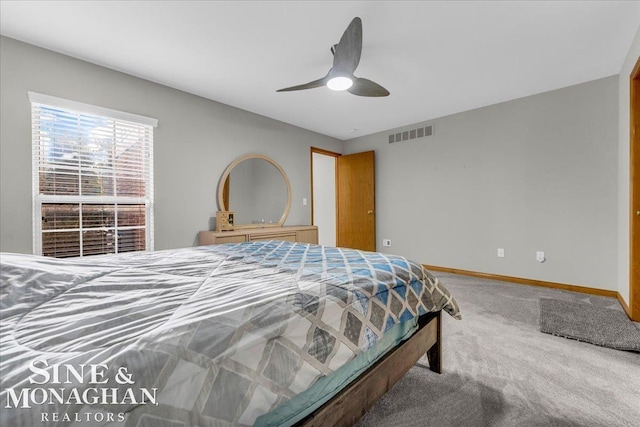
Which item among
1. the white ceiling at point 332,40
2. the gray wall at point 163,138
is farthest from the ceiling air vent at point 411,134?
the gray wall at point 163,138

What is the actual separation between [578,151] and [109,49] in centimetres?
508

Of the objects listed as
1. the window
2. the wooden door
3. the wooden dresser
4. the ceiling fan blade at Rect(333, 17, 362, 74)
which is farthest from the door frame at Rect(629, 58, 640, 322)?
the window

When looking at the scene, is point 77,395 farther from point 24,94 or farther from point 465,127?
point 465,127

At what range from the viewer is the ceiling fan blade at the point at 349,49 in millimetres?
1855

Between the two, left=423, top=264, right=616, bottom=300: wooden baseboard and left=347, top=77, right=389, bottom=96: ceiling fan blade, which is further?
left=423, top=264, right=616, bottom=300: wooden baseboard

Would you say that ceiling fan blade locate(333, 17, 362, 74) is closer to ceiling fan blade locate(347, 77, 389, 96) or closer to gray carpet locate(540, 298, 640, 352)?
ceiling fan blade locate(347, 77, 389, 96)

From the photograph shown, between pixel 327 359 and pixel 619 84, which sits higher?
pixel 619 84

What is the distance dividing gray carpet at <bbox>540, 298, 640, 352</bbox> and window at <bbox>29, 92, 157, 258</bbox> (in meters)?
4.04

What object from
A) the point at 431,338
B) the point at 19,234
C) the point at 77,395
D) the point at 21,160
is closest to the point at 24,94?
the point at 21,160

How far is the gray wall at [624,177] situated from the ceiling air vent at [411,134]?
2076 mm

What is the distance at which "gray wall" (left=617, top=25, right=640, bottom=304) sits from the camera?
258 centimetres

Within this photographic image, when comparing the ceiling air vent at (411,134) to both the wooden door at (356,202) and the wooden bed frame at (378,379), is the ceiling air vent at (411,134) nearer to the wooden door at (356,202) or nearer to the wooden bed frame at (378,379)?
the wooden door at (356,202)

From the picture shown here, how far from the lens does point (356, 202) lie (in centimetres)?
533

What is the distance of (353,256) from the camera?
1.69 metres
